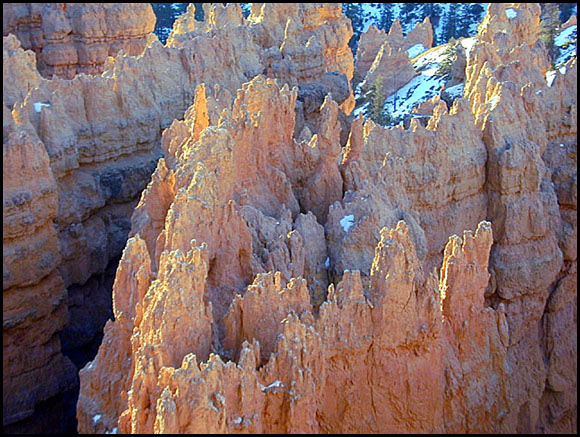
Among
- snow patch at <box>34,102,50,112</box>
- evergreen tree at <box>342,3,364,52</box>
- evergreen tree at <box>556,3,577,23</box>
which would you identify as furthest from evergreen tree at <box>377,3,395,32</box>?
snow patch at <box>34,102,50,112</box>

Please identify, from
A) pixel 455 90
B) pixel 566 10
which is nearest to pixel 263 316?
pixel 455 90

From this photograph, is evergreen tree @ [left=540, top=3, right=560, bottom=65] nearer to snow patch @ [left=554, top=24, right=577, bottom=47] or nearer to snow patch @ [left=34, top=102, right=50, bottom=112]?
snow patch @ [left=554, top=24, right=577, bottom=47]

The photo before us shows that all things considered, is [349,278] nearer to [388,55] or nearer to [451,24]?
[388,55]

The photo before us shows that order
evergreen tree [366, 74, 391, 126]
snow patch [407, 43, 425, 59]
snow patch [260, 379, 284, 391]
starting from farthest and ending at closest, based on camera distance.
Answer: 1. snow patch [407, 43, 425, 59]
2. evergreen tree [366, 74, 391, 126]
3. snow patch [260, 379, 284, 391]

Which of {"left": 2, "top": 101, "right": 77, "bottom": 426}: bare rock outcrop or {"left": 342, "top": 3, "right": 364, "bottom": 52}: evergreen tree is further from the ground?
{"left": 342, "top": 3, "right": 364, "bottom": 52}: evergreen tree

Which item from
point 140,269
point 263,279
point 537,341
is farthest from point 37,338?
point 537,341

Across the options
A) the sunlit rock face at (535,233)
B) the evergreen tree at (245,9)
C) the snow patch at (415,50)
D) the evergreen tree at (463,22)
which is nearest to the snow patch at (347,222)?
the sunlit rock face at (535,233)

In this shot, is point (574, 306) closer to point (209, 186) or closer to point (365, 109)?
point (209, 186)

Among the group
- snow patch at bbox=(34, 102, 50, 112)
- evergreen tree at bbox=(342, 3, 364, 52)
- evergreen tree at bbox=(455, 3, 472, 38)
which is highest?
evergreen tree at bbox=(342, 3, 364, 52)
